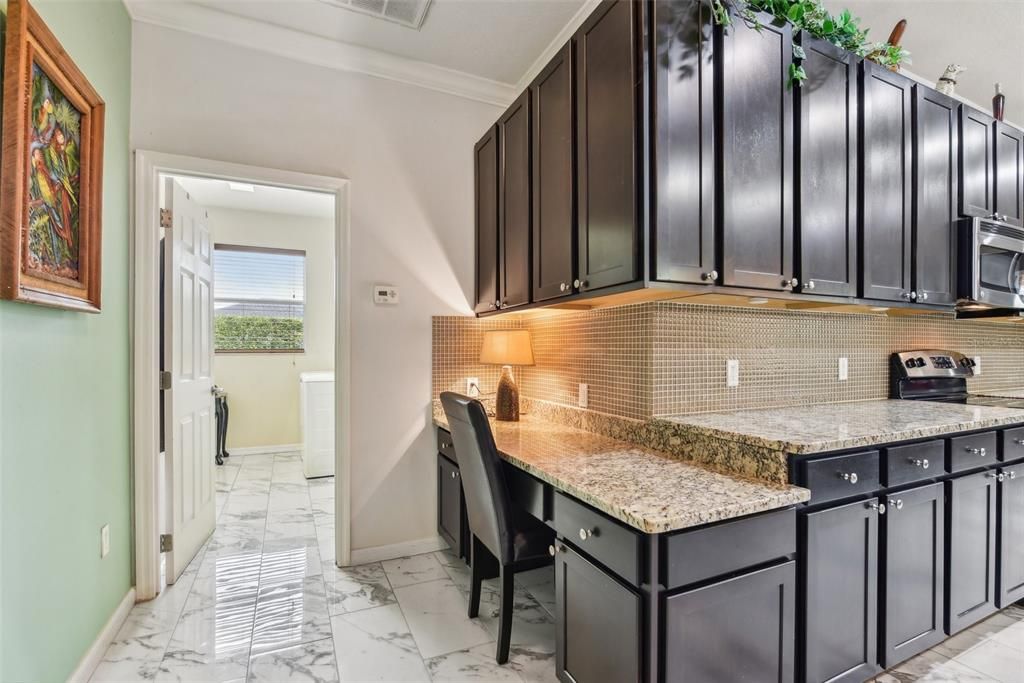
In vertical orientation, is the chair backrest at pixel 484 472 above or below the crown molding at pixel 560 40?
below

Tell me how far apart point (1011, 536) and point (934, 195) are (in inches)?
59.7

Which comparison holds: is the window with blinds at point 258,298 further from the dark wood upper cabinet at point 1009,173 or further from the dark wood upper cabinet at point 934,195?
the dark wood upper cabinet at point 1009,173

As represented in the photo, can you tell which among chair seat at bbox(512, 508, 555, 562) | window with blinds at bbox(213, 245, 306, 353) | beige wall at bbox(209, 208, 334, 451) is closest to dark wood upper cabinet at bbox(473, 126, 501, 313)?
chair seat at bbox(512, 508, 555, 562)

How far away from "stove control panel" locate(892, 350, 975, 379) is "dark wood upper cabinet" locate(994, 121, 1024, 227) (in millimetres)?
784

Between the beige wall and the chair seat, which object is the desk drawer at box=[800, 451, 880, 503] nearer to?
the chair seat

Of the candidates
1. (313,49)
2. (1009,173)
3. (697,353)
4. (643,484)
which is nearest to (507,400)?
(697,353)

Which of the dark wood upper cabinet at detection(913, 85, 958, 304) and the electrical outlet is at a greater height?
the dark wood upper cabinet at detection(913, 85, 958, 304)

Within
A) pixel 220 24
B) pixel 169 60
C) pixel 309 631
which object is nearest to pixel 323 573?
pixel 309 631

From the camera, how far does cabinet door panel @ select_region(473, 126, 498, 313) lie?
247 centimetres

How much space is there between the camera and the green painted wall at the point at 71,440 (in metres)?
1.26

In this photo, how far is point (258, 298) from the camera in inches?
201

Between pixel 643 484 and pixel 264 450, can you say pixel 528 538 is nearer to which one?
pixel 643 484

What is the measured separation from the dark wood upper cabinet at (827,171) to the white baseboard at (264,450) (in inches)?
204

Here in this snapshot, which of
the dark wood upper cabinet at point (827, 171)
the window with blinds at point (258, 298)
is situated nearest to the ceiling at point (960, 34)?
the dark wood upper cabinet at point (827, 171)
